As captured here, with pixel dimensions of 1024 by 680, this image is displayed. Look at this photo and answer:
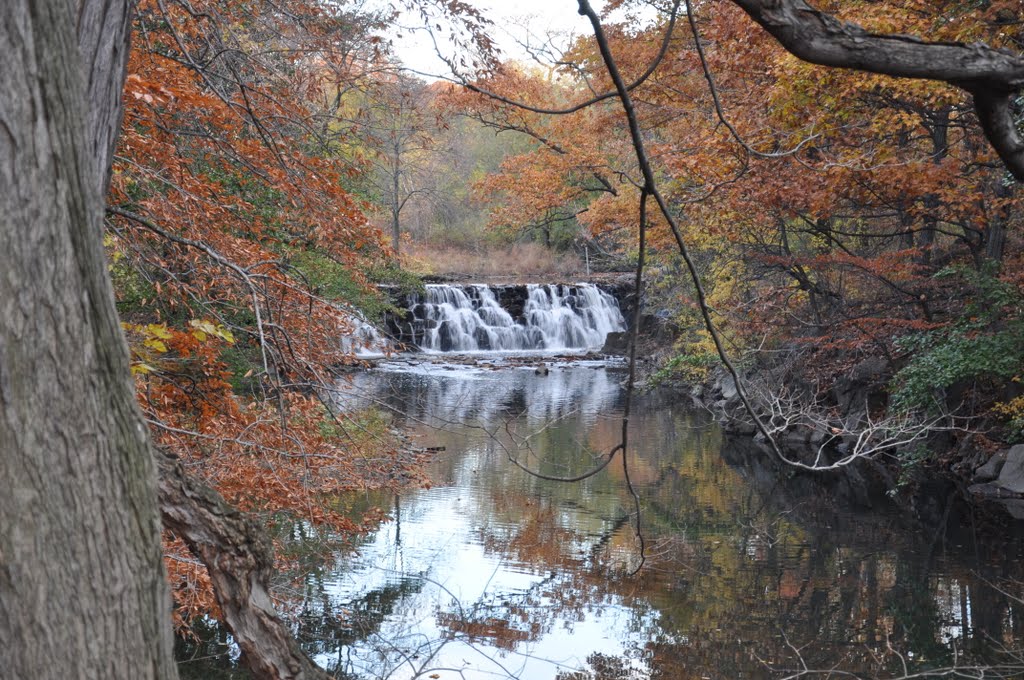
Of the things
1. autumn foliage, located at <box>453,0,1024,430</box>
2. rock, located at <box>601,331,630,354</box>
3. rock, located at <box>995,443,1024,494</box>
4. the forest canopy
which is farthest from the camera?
rock, located at <box>601,331,630,354</box>

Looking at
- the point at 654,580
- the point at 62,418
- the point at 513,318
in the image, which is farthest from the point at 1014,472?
the point at 513,318

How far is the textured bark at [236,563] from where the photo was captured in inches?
124

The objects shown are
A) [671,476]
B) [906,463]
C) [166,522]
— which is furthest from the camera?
[671,476]

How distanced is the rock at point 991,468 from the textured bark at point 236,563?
9.25 meters

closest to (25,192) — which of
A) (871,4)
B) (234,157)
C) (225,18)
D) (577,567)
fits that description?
(234,157)

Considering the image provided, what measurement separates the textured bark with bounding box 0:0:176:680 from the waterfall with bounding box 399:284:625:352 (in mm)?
22485

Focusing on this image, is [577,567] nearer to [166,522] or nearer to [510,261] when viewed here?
[166,522]

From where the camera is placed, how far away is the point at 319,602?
7234mm

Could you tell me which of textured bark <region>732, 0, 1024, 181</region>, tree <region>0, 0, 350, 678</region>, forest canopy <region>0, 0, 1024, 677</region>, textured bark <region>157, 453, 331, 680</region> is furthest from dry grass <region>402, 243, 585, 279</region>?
tree <region>0, 0, 350, 678</region>

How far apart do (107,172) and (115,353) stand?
184cm

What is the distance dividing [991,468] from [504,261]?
77.4 ft

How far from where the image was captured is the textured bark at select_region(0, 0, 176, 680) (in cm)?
128

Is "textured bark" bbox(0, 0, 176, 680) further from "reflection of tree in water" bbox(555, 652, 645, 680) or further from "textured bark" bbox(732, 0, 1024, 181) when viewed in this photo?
"reflection of tree in water" bbox(555, 652, 645, 680)

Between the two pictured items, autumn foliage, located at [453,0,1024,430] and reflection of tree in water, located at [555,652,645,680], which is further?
autumn foliage, located at [453,0,1024,430]
